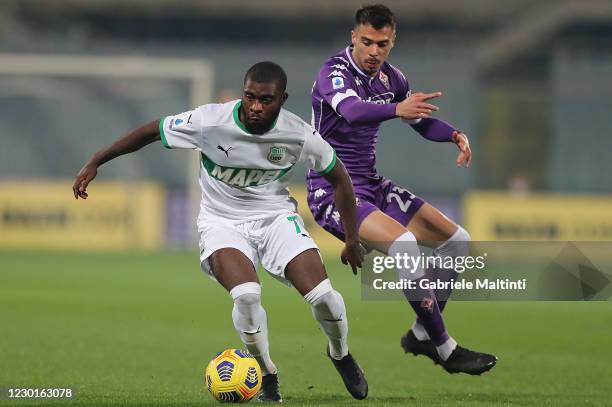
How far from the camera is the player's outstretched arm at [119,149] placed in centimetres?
689

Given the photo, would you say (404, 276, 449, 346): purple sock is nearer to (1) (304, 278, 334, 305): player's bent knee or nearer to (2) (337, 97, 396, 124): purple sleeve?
(1) (304, 278, 334, 305): player's bent knee

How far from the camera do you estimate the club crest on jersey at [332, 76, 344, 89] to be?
25.0 ft

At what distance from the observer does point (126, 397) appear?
7.19 m

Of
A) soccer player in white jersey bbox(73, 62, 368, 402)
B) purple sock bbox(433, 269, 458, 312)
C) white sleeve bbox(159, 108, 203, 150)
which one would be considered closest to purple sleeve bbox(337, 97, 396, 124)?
Answer: soccer player in white jersey bbox(73, 62, 368, 402)

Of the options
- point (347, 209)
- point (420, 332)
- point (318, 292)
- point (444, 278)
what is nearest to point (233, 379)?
point (318, 292)

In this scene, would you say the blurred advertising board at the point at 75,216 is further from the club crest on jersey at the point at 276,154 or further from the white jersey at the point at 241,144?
the club crest on jersey at the point at 276,154

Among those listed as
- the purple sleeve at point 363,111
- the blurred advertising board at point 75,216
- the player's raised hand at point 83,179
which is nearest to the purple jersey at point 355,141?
the purple sleeve at point 363,111

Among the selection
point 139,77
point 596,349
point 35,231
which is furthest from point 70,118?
point 596,349

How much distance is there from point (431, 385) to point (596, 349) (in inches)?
126

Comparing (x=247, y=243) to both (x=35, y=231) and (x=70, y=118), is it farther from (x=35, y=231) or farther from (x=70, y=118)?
(x=70, y=118)

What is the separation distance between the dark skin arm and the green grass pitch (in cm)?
90

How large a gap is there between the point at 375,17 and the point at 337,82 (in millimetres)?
490

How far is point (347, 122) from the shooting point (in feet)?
25.7

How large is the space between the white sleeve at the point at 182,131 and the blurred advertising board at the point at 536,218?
18566 millimetres
